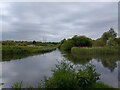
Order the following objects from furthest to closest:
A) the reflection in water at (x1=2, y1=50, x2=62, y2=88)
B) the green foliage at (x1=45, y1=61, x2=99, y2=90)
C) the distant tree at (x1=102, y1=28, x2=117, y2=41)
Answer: the distant tree at (x1=102, y1=28, x2=117, y2=41) < the reflection in water at (x1=2, y1=50, x2=62, y2=88) < the green foliage at (x1=45, y1=61, x2=99, y2=90)

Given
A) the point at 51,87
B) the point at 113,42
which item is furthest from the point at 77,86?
the point at 113,42

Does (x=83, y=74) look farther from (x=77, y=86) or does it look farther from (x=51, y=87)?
(x=51, y=87)

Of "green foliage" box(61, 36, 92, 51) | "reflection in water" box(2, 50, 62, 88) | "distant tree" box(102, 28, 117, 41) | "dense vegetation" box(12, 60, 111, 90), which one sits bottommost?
"reflection in water" box(2, 50, 62, 88)

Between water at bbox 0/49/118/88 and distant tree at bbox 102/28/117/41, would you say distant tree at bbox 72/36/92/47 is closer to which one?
distant tree at bbox 102/28/117/41

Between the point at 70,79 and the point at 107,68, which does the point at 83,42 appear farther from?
the point at 70,79

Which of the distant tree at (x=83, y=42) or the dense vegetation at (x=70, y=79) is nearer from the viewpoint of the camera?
the dense vegetation at (x=70, y=79)

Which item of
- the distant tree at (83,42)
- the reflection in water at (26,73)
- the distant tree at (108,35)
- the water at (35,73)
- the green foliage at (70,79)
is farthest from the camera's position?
Result: the distant tree at (83,42)

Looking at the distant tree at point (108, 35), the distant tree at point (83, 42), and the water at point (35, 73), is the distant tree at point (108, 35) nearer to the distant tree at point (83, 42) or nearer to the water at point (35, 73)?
the distant tree at point (83, 42)

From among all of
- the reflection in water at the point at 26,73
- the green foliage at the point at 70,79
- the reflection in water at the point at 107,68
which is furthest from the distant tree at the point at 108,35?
the green foliage at the point at 70,79

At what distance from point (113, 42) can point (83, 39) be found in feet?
46.0

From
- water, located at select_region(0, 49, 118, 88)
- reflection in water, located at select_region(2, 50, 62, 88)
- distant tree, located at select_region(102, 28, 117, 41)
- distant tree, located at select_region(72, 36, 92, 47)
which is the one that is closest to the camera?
water, located at select_region(0, 49, 118, 88)

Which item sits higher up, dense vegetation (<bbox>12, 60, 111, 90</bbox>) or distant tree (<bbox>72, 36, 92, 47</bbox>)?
distant tree (<bbox>72, 36, 92, 47</bbox>)

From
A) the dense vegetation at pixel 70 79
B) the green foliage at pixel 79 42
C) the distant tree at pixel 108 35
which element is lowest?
the dense vegetation at pixel 70 79

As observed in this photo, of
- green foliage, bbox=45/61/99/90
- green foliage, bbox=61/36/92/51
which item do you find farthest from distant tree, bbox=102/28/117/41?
green foliage, bbox=45/61/99/90
